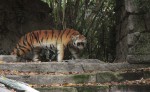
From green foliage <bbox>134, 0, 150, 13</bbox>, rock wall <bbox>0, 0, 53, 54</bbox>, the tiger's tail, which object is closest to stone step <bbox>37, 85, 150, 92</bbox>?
green foliage <bbox>134, 0, 150, 13</bbox>

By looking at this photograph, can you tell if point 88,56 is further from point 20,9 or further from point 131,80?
point 131,80

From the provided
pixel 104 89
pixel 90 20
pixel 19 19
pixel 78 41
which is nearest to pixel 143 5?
pixel 78 41

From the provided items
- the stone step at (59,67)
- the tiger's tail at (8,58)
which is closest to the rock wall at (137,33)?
the stone step at (59,67)

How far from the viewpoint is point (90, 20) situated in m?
15.2

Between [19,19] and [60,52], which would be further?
[19,19]

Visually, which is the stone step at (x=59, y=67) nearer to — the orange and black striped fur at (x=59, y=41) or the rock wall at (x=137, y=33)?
the rock wall at (x=137, y=33)

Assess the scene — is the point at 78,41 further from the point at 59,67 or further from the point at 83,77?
the point at 83,77

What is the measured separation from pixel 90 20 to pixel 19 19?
2298mm

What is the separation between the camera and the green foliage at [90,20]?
14586mm

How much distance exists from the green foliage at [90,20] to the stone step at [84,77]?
488cm

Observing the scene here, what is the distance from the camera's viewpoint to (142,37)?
33.6ft

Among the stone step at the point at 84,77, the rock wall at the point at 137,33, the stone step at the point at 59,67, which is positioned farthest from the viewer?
the rock wall at the point at 137,33

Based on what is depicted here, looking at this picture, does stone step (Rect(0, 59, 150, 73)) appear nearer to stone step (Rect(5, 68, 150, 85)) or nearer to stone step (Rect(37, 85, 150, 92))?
stone step (Rect(5, 68, 150, 85))

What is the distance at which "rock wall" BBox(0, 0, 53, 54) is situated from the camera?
15.2 metres
